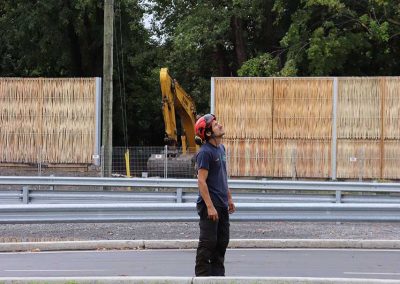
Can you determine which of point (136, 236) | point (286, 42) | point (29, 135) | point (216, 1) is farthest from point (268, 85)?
point (136, 236)

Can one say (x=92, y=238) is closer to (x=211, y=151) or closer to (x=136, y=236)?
(x=136, y=236)

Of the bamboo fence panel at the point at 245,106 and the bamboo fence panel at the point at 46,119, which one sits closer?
the bamboo fence panel at the point at 245,106

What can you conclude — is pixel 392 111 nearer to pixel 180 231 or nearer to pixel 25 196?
pixel 180 231

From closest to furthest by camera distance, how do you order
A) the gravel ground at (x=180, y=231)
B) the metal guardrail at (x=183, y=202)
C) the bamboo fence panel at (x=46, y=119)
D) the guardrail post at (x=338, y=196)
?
the metal guardrail at (x=183, y=202)
the gravel ground at (x=180, y=231)
the guardrail post at (x=338, y=196)
the bamboo fence panel at (x=46, y=119)

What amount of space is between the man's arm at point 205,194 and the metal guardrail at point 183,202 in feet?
14.0

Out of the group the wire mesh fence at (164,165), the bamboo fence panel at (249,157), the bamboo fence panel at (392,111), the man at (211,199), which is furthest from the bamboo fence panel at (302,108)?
the man at (211,199)

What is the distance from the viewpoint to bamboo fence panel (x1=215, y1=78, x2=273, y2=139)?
23.3m

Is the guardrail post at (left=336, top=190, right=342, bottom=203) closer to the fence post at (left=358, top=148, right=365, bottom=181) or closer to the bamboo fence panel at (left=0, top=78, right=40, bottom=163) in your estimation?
the fence post at (left=358, top=148, right=365, bottom=181)

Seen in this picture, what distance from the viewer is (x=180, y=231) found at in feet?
40.2

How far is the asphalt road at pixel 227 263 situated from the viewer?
850 centimetres

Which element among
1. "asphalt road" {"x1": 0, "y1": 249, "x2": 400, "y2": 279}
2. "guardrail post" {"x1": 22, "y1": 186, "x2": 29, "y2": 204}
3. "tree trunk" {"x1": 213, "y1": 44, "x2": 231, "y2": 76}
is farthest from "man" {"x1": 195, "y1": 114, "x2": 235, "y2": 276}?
"tree trunk" {"x1": 213, "y1": 44, "x2": 231, "y2": 76}

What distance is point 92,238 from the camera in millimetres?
11562

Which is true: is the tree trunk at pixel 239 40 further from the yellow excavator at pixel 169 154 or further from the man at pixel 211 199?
the man at pixel 211 199

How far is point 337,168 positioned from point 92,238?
1318 centimetres
